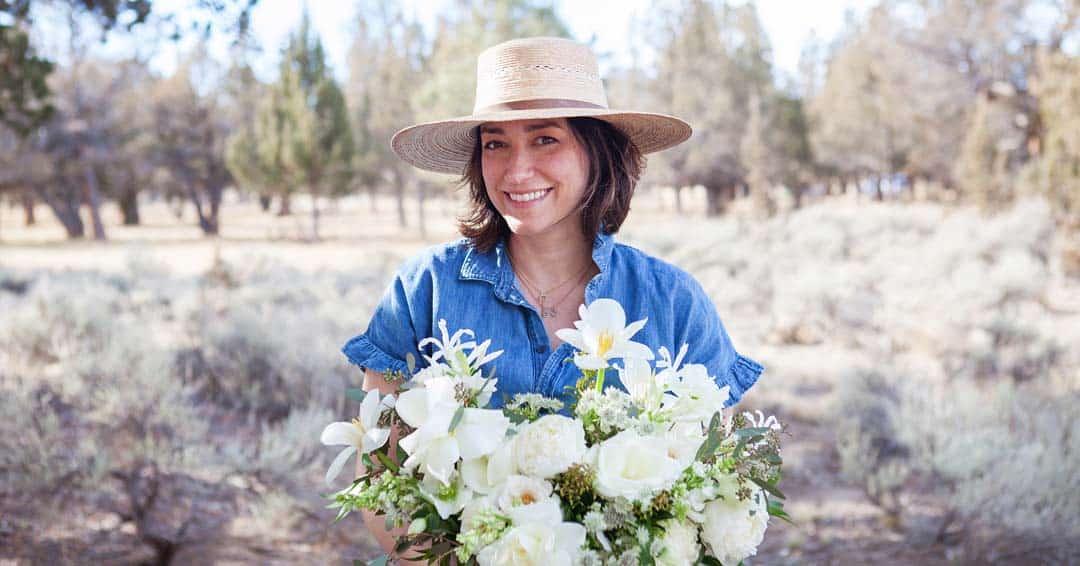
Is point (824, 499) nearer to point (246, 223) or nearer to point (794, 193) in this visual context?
point (794, 193)

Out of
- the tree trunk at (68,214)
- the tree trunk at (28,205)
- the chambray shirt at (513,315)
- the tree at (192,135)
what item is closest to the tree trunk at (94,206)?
the tree trunk at (68,214)

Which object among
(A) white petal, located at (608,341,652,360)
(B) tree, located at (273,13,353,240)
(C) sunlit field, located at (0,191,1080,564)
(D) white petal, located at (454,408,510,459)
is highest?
(B) tree, located at (273,13,353,240)

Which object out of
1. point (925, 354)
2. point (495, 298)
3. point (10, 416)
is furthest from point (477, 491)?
point (925, 354)

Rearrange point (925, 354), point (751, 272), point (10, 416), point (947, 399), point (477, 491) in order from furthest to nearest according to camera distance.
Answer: point (751, 272), point (925, 354), point (947, 399), point (10, 416), point (477, 491)

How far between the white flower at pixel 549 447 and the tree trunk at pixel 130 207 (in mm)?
44309

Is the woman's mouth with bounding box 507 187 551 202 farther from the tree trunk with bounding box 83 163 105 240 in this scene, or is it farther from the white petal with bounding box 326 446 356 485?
the tree trunk with bounding box 83 163 105 240

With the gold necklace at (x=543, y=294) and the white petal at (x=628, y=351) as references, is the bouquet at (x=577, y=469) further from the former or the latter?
the gold necklace at (x=543, y=294)

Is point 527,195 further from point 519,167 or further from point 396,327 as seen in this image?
point 396,327

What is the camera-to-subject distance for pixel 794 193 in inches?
1565

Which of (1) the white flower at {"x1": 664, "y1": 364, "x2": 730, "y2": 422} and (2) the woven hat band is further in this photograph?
(2) the woven hat band

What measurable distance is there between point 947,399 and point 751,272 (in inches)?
248

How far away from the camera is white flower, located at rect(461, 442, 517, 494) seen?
1187 millimetres

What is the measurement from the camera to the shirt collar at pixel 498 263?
2.04m

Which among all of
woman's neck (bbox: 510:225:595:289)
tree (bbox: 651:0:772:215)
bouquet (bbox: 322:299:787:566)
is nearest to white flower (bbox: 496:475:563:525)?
bouquet (bbox: 322:299:787:566)
